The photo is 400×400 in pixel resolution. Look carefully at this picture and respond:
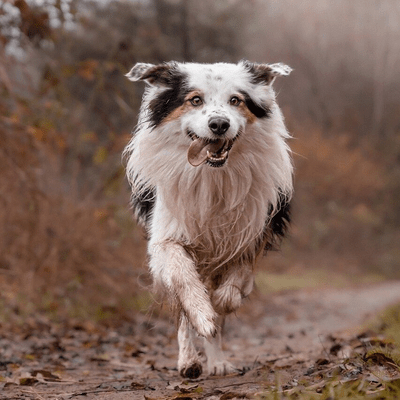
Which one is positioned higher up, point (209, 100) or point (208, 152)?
point (209, 100)

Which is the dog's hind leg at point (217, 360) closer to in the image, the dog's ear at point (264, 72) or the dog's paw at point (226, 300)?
the dog's paw at point (226, 300)

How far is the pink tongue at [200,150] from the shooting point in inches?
154

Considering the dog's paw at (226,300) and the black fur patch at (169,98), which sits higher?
the black fur patch at (169,98)

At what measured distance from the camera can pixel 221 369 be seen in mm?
4324

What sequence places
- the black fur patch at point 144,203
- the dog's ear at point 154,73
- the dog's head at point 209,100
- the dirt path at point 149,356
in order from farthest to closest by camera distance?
the black fur patch at point 144,203 → the dog's ear at point 154,73 → the dog's head at point 209,100 → the dirt path at point 149,356

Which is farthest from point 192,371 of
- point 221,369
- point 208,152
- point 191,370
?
point 208,152

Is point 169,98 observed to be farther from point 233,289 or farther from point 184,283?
point 233,289

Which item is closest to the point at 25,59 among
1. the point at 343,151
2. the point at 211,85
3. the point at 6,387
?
the point at 211,85

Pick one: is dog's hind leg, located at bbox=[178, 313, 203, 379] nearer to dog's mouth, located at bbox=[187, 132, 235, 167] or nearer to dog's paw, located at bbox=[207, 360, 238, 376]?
dog's paw, located at bbox=[207, 360, 238, 376]

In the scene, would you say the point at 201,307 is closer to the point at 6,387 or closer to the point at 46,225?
the point at 6,387

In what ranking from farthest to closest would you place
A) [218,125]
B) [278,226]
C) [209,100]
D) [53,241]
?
1. [53,241]
2. [278,226]
3. [209,100]
4. [218,125]

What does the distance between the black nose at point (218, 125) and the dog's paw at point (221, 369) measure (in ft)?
5.86

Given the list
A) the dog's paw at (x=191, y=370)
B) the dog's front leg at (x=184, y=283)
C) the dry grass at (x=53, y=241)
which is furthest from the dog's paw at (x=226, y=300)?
the dry grass at (x=53, y=241)

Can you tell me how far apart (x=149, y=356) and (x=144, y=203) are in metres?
1.79
